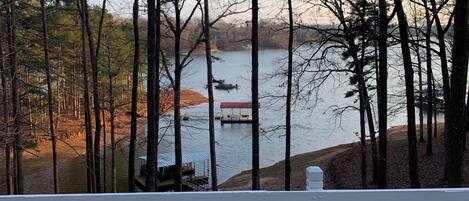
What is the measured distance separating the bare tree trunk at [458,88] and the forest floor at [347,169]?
858 cm

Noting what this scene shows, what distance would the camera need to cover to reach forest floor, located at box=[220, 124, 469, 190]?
1823cm

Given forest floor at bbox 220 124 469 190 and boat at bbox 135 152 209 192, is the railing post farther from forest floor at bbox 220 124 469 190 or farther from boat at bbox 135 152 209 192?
boat at bbox 135 152 209 192

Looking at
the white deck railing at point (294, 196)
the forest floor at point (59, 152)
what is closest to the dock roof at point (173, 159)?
the forest floor at point (59, 152)

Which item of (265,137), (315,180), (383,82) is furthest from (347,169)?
(315,180)

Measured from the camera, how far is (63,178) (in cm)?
2461

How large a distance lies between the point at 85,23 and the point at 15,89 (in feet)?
12.0

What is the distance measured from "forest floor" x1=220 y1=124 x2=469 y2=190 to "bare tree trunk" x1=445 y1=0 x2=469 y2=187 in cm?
858

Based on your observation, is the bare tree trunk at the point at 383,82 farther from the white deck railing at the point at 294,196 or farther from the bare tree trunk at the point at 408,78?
the white deck railing at the point at 294,196

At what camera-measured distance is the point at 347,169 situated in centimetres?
2255

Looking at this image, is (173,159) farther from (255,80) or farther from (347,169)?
(255,80)

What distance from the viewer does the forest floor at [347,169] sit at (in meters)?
18.2

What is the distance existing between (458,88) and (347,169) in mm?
15849

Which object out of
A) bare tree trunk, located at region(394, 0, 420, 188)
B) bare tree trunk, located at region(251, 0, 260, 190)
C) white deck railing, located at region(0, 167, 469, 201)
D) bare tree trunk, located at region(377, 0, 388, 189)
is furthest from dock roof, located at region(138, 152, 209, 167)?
white deck railing, located at region(0, 167, 469, 201)

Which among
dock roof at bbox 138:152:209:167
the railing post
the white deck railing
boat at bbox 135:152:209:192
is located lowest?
boat at bbox 135:152:209:192
